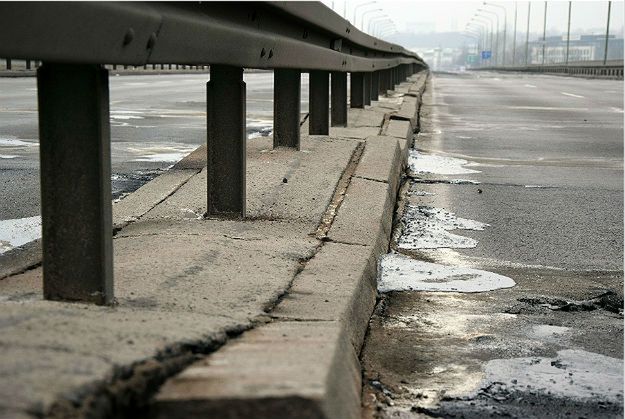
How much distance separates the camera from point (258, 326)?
3.26 meters

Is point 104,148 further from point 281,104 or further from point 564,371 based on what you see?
point 281,104

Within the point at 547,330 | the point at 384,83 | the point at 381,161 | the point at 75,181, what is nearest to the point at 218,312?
the point at 75,181

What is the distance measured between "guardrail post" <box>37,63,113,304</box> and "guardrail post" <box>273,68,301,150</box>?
3.99 meters

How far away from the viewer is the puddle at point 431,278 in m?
4.88

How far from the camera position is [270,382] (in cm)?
234

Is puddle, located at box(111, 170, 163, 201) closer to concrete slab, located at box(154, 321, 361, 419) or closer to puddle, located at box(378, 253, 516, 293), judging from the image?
puddle, located at box(378, 253, 516, 293)

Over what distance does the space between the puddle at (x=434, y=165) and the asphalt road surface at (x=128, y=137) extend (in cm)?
197

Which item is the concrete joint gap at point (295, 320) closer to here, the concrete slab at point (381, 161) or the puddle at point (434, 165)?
the concrete slab at point (381, 161)

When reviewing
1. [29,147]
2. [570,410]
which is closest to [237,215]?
[570,410]

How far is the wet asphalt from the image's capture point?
3326mm

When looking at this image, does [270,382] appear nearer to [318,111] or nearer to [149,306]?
[149,306]

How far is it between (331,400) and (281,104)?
Result: 5095 mm

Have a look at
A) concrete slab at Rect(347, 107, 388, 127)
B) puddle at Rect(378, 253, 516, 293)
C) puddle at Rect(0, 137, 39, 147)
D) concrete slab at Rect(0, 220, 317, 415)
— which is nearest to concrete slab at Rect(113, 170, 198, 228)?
concrete slab at Rect(0, 220, 317, 415)

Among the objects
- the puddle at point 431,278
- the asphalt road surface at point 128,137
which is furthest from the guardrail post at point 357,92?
the puddle at point 431,278
